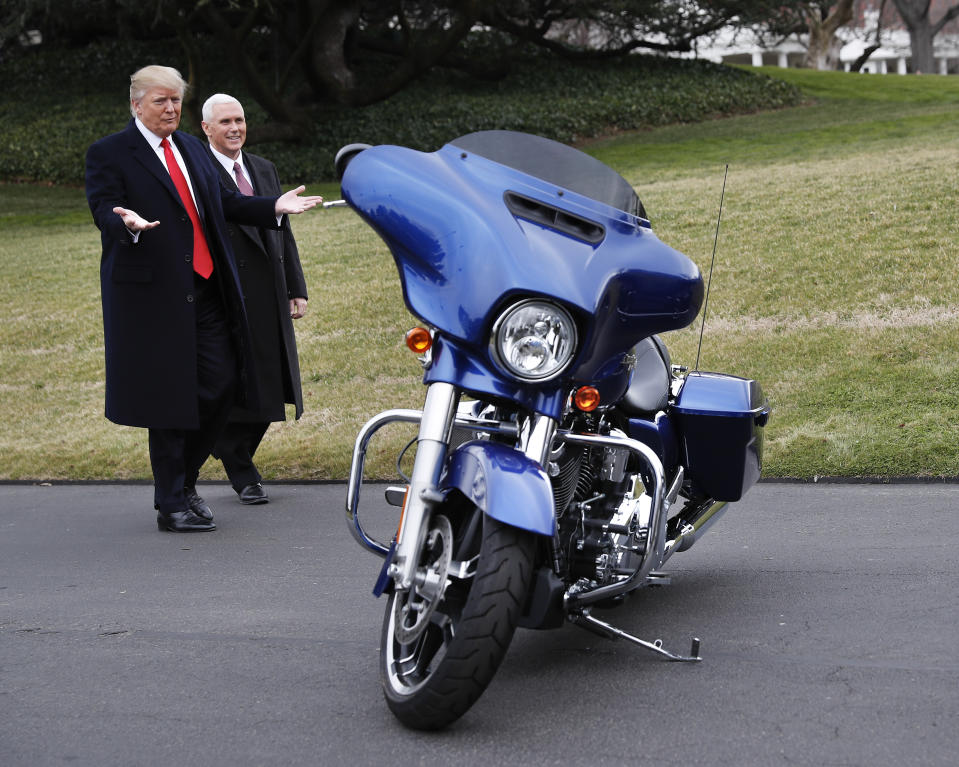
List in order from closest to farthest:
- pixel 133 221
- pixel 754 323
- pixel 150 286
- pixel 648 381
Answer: pixel 648 381
pixel 133 221
pixel 150 286
pixel 754 323

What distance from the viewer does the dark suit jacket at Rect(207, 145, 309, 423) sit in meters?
6.79

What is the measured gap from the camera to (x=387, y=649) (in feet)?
12.2

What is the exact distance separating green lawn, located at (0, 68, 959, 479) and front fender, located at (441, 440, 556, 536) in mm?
4085

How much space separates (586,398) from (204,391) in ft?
9.88

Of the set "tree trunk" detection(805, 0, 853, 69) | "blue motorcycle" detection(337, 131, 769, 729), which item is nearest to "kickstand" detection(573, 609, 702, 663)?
"blue motorcycle" detection(337, 131, 769, 729)

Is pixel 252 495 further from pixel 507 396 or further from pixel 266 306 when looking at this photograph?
pixel 507 396

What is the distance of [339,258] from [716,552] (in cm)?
993

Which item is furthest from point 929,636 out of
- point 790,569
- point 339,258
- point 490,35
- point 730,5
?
point 490,35

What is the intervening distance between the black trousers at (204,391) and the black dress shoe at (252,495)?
66 centimetres

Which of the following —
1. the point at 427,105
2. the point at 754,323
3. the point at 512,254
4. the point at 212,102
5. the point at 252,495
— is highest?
the point at 212,102

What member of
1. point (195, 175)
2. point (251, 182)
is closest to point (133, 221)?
point (195, 175)

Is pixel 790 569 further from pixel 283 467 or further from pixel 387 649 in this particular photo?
pixel 283 467

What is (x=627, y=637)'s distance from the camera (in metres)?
4.02

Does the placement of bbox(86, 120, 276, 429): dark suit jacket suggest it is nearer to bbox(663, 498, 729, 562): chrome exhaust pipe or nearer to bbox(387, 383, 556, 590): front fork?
bbox(663, 498, 729, 562): chrome exhaust pipe
